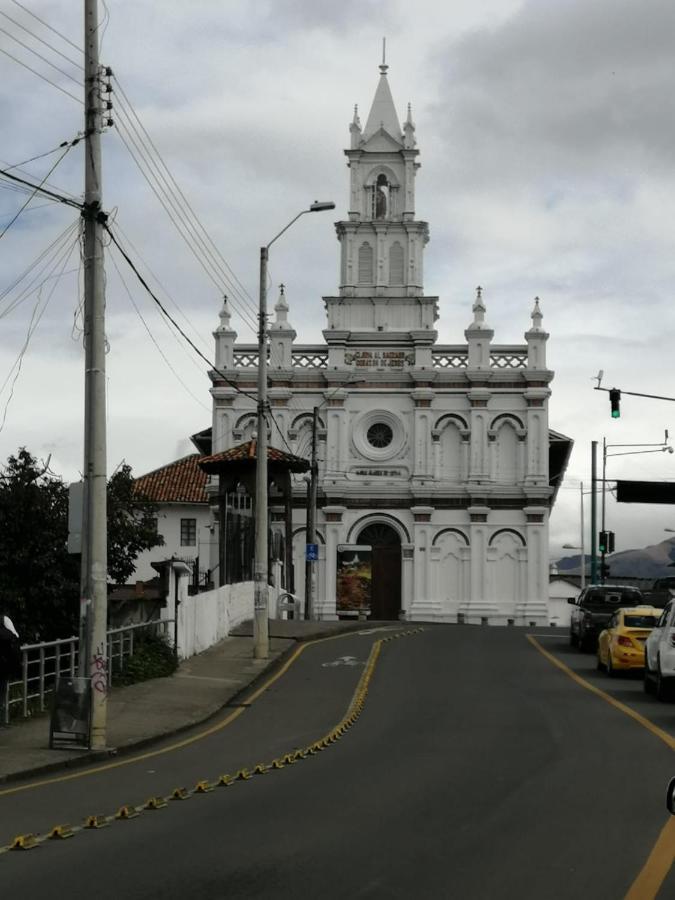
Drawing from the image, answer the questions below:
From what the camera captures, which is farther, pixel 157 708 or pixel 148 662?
pixel 148 662

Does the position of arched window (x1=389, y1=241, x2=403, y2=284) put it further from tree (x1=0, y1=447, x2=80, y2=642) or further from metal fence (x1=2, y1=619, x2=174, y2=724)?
metal fence (x1=2, y1=619, x2=174, y2=724)

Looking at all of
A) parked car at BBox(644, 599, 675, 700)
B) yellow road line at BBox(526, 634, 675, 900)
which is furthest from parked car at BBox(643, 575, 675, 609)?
yellow road line at BBox(526, 634, 675, 900)

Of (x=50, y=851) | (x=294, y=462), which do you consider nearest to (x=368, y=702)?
(x=50, y=851)

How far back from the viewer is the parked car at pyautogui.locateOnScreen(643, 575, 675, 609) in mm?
46281

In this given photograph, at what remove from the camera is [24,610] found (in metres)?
39.0

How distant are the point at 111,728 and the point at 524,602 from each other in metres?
46.3

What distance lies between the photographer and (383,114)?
70.2 metres

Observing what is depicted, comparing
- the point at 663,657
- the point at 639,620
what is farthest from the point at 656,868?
the point at 639,620

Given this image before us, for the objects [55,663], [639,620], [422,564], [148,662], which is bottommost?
[148,662]

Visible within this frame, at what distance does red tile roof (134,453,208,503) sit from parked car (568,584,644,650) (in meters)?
42.2

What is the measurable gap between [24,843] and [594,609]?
27787 mm

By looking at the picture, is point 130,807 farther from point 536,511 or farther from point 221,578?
point 536,511

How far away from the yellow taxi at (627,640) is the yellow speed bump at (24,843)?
1917 centimetres

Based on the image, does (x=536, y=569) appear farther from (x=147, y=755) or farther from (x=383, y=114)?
(x=147, y=755)
